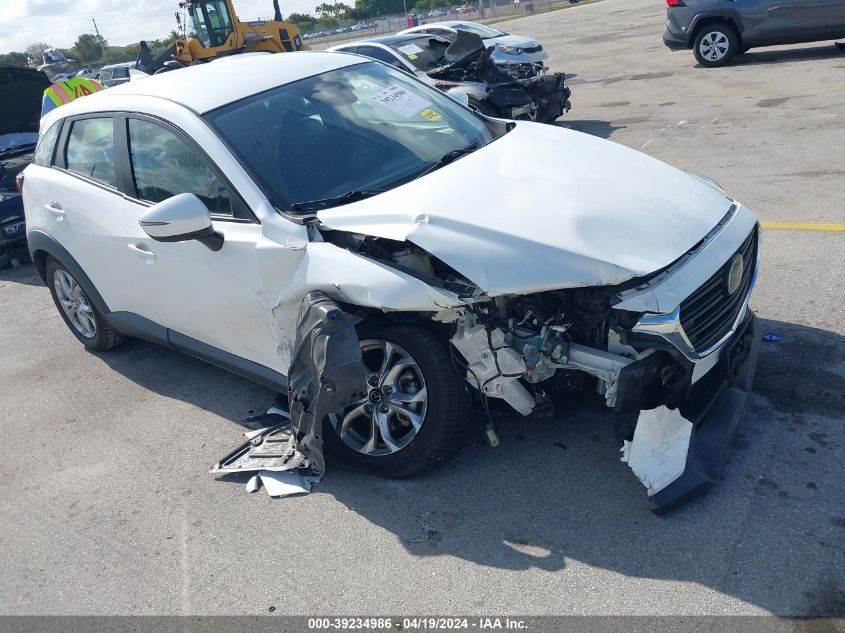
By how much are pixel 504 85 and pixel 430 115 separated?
228 inches

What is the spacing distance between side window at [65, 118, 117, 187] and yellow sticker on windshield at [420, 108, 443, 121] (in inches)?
75.3

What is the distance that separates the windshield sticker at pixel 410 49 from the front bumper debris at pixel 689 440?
30.3 ft

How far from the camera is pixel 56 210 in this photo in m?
5.08

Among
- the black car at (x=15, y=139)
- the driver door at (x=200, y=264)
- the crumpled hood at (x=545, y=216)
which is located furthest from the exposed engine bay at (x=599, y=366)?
the black car at (x=15, y=139)

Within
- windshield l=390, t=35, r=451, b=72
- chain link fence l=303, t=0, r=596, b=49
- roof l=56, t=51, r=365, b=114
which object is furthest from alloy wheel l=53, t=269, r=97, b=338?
chain link fence l=303, t=0, r=596, b=49

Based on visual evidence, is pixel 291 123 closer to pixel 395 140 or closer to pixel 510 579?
pixel 395 140

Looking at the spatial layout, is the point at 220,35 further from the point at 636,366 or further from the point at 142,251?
the point at 636,366

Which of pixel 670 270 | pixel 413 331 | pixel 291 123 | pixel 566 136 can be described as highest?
pixel 291 123

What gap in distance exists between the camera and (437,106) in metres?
4.65

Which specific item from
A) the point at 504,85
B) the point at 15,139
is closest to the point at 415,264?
the point at 504,85

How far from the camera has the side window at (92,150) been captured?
4.63m

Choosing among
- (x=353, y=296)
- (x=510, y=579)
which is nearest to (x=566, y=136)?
(x=353, y=296)

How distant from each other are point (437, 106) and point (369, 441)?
2.18 m

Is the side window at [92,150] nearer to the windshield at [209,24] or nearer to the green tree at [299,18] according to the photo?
the windshield at [209,24]
